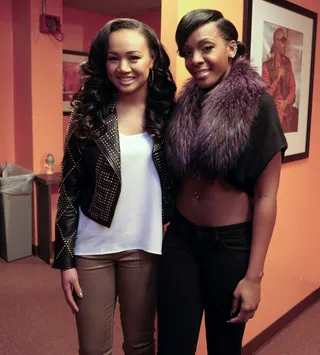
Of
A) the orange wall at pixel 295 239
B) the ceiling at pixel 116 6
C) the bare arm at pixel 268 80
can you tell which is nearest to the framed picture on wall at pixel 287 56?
the bare arm at pixel 268 80

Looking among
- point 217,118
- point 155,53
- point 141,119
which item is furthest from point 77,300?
point 155,53

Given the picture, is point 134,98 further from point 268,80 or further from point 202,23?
point 268,80

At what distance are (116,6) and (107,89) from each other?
345 cm

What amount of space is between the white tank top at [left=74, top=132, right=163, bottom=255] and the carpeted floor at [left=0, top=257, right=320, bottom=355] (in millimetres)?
1110

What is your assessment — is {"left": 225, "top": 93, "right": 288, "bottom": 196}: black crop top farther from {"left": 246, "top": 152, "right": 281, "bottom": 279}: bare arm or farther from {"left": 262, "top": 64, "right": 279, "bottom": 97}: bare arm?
{"left": 262, "top": 64, "right": 279, "bottom": 97}: bare arm

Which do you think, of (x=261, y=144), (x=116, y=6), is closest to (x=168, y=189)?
(x=261, y=144)

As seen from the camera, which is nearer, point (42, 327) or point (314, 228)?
point (42, 327)

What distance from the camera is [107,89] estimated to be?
1494 mm

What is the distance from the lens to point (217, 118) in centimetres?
125

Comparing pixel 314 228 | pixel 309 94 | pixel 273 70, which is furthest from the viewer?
pixel 314 228

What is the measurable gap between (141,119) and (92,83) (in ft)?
0.68

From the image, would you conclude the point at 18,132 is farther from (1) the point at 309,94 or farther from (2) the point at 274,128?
(2) the point at 274,128

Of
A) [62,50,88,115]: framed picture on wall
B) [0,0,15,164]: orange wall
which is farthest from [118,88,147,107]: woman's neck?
[62,50,88,115]: framed picture on wall

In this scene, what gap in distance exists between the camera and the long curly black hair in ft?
4.61
